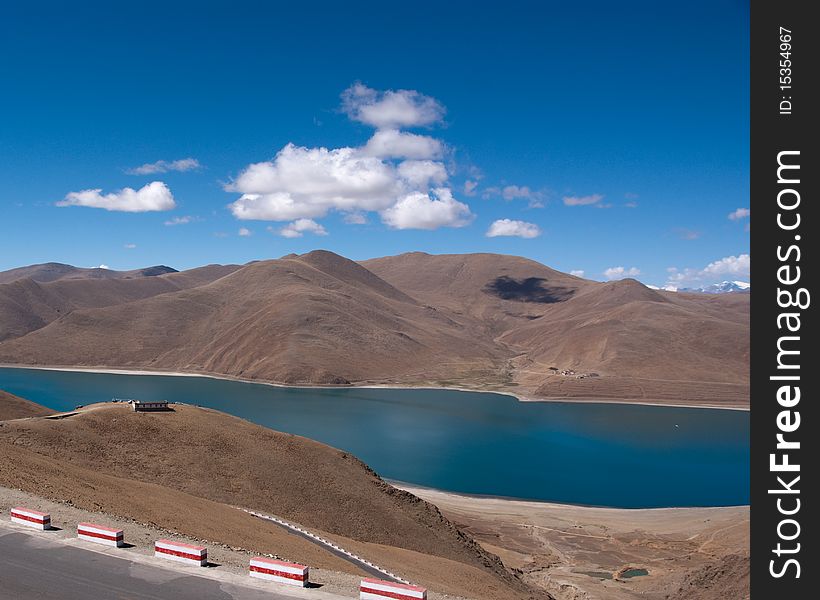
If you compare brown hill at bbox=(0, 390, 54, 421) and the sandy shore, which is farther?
brown hill at bbox=(0, 390, 54, 421)

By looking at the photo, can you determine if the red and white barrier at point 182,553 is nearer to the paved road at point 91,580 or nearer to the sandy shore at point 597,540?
the paved road at point 91,580

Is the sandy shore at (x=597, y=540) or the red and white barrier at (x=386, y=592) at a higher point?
the red and white barrier at (x=386, y=592)

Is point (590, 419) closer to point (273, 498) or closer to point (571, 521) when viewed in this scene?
point (571, 521)

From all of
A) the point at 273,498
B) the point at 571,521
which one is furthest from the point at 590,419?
the point at 273,498

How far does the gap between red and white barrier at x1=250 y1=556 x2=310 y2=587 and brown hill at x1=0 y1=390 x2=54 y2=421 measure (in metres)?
70.1

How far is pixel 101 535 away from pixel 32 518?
12.1 feet

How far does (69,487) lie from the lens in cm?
3528

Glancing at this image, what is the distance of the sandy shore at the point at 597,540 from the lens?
194ft

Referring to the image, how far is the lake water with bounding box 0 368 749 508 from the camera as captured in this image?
100 m

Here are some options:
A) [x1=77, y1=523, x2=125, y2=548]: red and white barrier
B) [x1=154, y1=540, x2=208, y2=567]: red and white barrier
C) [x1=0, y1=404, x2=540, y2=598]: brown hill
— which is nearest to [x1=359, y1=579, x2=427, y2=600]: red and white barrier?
[x1=154, y1=540, x2=208, y2=567]: red and white barrier

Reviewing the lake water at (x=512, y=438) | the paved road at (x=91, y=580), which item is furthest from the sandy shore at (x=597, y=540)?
the paved road at (x=91, y=580)

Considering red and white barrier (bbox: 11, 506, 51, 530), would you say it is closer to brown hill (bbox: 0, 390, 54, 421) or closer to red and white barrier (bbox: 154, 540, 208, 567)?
red and white barrier (bbox: 154, 540, 208, 567)

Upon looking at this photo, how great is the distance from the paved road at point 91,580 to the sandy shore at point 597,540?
41.9m
